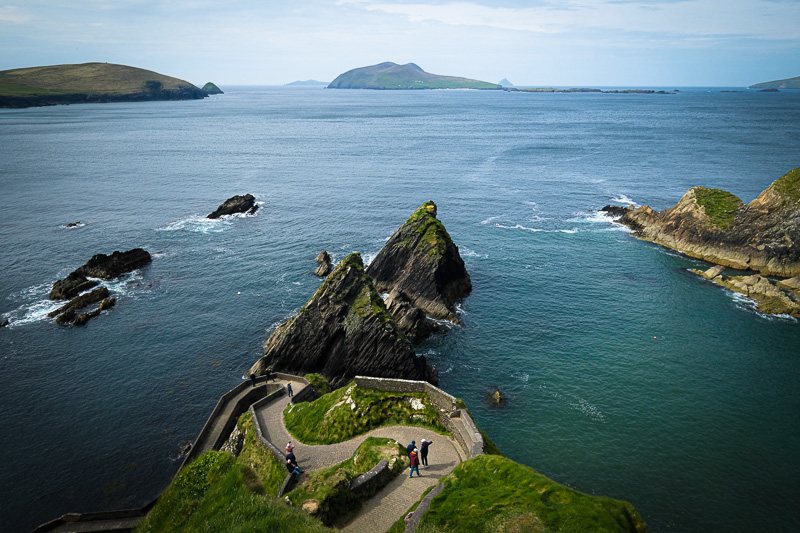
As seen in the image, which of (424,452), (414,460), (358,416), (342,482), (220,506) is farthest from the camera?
(358,416)

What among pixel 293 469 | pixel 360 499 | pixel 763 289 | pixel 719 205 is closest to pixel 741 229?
pixel 719 205

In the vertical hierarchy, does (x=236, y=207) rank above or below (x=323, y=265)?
above

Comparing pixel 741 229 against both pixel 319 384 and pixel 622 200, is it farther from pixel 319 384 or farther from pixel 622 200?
pixel 319 384

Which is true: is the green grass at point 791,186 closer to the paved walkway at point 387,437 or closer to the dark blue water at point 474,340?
the dark blue water at point 474,340

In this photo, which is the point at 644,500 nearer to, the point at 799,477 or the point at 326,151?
the point at 799,477

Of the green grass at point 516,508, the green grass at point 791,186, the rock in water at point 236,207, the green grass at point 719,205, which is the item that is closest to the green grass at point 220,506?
the green grass at point 516,508
